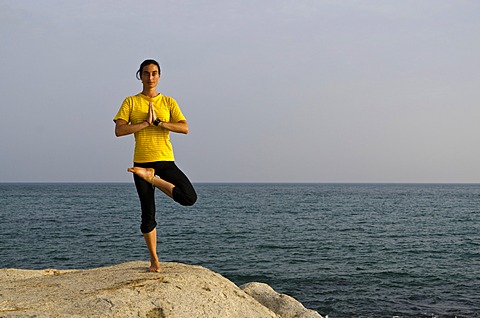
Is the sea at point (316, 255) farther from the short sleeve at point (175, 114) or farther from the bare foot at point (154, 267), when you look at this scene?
the short sleeve at point (175, 114)

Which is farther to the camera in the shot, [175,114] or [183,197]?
[175,114]

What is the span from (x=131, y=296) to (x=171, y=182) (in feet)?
5.70

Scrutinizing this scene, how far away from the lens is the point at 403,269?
2317cm

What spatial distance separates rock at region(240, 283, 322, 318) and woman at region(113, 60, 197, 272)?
97.3 inches

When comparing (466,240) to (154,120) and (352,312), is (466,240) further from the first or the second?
(154,120)

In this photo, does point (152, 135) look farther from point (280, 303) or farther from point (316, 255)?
point (316, 255)

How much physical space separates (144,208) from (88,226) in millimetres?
38857

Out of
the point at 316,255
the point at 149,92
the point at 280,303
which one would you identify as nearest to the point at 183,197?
the point at 149,92

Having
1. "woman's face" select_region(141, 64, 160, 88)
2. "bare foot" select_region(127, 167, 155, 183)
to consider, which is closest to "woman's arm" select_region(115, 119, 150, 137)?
"bare foot" select_region(127, 167, 155, 183)

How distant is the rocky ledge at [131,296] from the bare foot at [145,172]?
54.0 inches

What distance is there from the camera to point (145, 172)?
6.79 metres

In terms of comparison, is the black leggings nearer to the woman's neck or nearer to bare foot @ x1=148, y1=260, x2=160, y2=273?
bare foot @ x1=148, y1=260, x2=160, y2=273

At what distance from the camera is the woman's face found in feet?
22.9

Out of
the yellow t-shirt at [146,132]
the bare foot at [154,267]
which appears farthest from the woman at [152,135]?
the bare foot at [154,267]
